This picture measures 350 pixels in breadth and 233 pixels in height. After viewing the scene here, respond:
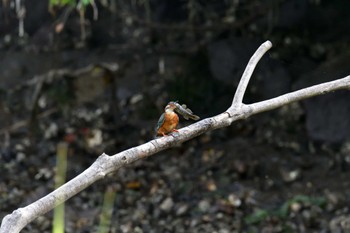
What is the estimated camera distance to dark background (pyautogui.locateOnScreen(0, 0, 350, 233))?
16.5 ft

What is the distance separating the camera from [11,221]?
1759 mm

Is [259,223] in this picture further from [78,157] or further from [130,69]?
[130,69]

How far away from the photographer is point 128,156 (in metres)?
1.96

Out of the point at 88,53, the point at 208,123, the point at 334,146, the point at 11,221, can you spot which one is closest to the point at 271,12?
the point at 334,146

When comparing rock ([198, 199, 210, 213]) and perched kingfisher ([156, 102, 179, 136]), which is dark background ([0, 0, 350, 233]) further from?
perched kingfisher ([156, 102, 179, 136])

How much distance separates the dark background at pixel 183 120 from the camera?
5039 mm

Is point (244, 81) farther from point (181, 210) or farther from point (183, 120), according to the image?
point (183, 120)

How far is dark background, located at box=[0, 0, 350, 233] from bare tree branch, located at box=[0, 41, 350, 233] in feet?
8.60

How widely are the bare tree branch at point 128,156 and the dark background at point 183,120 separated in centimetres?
262

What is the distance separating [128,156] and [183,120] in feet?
12.7

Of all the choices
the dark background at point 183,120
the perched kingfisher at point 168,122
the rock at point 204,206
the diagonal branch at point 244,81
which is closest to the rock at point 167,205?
the dark background at point 183,120

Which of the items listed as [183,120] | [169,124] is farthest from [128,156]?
[183,120]

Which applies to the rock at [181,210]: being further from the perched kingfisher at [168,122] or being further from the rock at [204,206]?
the perched kingfisher at [168,122]

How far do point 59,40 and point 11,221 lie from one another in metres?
5.06
